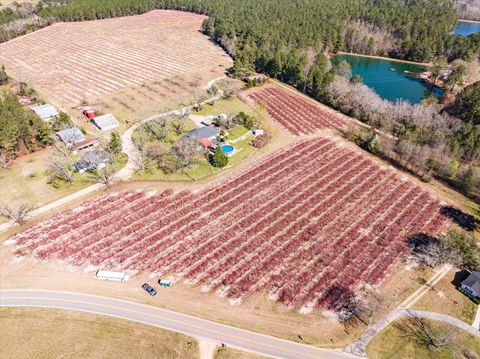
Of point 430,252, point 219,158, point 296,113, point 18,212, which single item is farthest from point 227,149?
point 430,252

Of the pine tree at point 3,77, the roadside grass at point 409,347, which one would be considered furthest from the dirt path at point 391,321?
the pine tree at point 3,77

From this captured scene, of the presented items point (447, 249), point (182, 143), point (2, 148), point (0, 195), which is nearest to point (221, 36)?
point (182, 143)

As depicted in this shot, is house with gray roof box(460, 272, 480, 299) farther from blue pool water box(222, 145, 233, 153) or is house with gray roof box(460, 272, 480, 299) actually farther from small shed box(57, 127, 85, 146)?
small shed box(57, 127, 85, 146)

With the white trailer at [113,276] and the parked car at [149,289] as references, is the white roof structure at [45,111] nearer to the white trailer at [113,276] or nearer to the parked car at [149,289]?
the white trailer at [113,276]

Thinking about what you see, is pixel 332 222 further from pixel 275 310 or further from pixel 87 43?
pixel 87 43

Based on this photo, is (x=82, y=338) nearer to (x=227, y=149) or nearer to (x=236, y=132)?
(x=227, y=149)

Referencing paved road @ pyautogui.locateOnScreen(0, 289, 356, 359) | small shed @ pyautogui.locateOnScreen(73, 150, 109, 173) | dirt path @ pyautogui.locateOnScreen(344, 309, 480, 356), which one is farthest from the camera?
small shed @ pyautogui.locateOnScreen(73, 150, 109, 173)

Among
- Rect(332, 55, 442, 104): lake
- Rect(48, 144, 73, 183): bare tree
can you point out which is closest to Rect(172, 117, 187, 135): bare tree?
Rect(48, 144, 73, 183): bare tree
